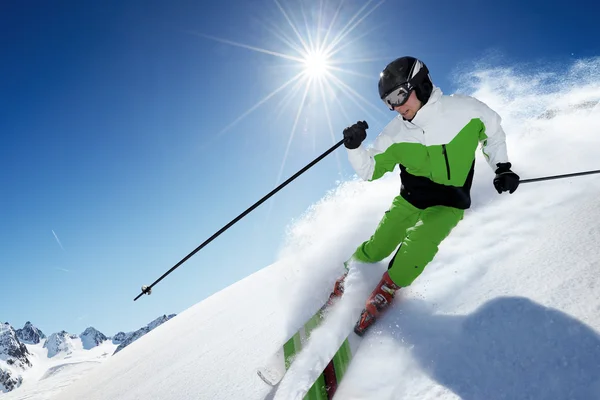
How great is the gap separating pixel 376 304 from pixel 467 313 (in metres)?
0.78

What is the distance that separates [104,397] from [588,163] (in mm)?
6750

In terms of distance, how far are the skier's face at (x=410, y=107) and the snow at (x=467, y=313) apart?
4.55ft

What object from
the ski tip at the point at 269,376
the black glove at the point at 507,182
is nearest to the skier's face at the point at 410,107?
the black glove at the point at 507,182

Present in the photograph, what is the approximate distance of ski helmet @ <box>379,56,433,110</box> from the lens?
9.99 feet

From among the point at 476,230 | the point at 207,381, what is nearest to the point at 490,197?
the point at 476,230

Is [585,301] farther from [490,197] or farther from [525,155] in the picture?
[525,155]

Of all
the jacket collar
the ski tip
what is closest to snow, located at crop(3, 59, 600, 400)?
the ski tip

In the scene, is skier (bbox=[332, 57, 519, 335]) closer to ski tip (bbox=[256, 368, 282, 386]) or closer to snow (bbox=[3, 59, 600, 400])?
snow (bbox=[3, 59, 600, 400])

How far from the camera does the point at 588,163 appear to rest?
385 centimetres

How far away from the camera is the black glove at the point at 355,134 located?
11.3 ft

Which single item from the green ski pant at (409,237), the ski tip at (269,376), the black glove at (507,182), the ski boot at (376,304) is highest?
the black glove at (507,182)

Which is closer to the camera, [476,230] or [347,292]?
[347,292]

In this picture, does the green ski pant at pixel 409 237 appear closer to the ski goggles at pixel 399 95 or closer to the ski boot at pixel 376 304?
the ski boot at pixel 376 304

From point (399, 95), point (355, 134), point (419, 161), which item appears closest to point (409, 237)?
point (419, 161)
